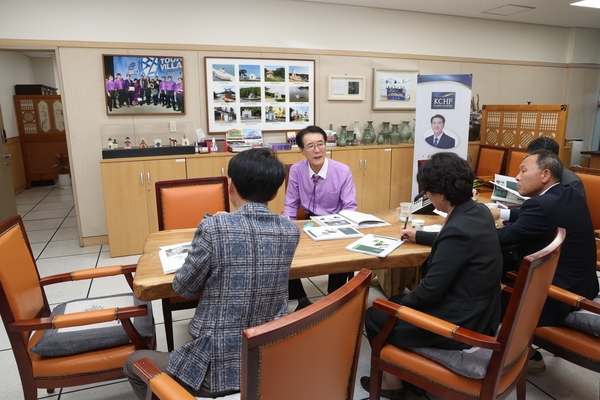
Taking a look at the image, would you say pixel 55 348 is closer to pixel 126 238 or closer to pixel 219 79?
pixel 126 238

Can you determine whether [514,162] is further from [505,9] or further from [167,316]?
[167,316]

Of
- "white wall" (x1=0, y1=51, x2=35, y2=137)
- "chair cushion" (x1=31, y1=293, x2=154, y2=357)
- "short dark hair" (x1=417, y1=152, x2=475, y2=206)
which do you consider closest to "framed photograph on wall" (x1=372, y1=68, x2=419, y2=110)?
"short dark hair" (x1=417, y1=152, x2=475, y2=206)

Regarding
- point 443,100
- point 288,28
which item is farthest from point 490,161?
point 288,28

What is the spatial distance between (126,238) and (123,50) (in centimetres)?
203

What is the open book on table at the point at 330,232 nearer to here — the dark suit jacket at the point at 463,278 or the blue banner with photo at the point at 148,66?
the dark suit jacket at the point at 463,278

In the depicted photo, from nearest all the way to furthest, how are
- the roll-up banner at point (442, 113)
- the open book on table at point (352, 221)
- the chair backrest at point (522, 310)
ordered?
the chair backrest at point (522, 310) < the open book on table at point (352, 221) < the roll-up banner at point (442, 113)

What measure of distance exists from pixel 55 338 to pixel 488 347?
5.71ft

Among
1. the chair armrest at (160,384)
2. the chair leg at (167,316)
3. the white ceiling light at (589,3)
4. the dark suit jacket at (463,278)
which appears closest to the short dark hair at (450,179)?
the dark suit jacket at (463,278)

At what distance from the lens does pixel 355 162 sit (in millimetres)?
5152

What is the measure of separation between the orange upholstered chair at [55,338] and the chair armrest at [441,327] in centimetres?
102

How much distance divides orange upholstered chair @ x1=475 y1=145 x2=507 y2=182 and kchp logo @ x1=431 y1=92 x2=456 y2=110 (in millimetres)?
864

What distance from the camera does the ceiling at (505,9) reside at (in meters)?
5.06

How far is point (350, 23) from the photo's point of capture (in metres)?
5.24

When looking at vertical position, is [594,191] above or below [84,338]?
above
